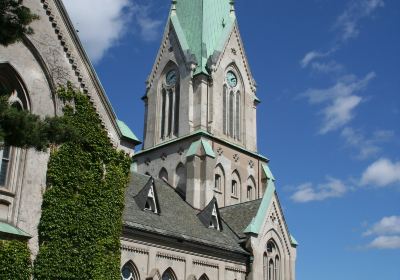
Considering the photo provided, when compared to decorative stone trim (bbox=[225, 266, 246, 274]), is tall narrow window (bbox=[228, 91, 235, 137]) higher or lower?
higher

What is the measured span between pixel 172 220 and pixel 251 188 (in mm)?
13647

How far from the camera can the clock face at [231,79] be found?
157 ft

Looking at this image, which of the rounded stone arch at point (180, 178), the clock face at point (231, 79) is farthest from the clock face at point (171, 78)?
the rounded stone arch at point (180, 178)

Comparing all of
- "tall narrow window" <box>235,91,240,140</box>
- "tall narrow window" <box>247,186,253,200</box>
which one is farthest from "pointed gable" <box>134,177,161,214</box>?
"tall narrow window" <box>235,91,240,140</box>

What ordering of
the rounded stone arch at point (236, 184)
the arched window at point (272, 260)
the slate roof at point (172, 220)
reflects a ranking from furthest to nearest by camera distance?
the rounded stone arch at point (236, 184) → the arched window at point (272, 260) → the slate roof at point (172, 220)

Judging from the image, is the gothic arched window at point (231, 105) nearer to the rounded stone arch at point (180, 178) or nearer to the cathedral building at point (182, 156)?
the cathedral building at point (182, 156)

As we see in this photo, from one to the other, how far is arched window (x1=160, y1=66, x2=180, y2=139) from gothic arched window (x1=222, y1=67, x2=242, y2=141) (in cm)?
373

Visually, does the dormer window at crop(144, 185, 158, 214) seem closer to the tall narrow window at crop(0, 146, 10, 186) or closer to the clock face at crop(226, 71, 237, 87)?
the tall narrow window at crop(0, 146, 10, 186)

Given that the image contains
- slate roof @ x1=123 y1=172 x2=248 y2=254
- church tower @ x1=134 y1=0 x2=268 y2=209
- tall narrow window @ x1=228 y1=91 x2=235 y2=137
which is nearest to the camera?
slate roof @ x1=123 y1=172 x2=248 y2=254

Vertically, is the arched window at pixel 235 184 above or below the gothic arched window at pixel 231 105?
below

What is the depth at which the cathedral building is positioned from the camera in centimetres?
2305

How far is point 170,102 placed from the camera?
4734 cm

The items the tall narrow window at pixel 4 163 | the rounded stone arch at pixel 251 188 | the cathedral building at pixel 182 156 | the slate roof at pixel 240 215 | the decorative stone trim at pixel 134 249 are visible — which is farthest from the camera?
the rounded stone arch at pixel 251 188

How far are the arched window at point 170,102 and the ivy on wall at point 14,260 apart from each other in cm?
2497
